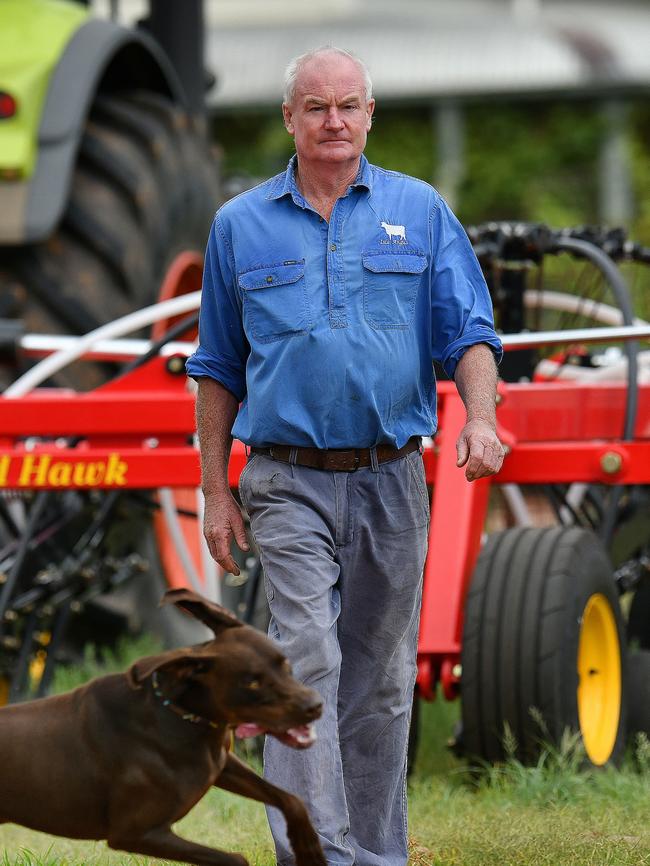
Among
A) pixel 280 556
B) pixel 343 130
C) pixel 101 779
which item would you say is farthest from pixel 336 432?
pixel 101 779

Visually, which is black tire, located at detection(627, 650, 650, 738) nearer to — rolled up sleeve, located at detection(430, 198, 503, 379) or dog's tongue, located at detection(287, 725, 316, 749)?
rolled up sleeve, located at detection(430, 198, 503, 379)

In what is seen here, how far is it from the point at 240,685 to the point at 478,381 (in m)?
0.81

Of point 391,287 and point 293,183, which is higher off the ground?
point 293,183

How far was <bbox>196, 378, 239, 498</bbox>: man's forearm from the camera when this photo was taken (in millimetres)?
3322

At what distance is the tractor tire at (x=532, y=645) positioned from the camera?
421 cm

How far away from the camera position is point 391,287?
126 inches

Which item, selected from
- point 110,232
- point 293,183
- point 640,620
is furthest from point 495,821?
point 110,232

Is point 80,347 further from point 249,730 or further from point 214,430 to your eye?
point 249,730

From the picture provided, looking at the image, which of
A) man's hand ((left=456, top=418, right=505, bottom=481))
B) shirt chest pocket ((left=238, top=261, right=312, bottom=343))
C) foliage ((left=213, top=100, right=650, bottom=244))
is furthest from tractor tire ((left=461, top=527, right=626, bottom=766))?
foliage ((left=213, top=100, right=650, bottom=244))

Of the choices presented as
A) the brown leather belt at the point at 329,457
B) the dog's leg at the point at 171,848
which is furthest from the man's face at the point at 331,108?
the dog's leg at the point at 171,848

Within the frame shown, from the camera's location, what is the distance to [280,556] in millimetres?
3201

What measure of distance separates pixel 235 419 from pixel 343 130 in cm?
61

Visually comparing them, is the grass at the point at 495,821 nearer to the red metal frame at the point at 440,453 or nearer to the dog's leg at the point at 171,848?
the red metal frame at the point at 440,453

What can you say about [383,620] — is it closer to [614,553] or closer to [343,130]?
[343,130]
